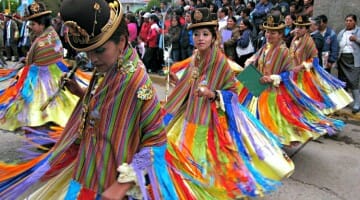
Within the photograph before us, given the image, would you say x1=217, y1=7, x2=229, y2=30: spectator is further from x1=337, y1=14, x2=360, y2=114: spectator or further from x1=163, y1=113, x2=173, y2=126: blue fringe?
x1=163, y1=113, x2=173, y2=126: blue fringe

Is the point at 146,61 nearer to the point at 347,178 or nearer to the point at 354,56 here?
the point at 354,56

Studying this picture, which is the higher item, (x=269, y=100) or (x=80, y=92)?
(x=80, y=92)

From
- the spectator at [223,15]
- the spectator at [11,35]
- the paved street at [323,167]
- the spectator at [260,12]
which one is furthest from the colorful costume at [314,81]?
the spectator at [11,35]

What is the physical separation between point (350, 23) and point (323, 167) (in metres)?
3.22

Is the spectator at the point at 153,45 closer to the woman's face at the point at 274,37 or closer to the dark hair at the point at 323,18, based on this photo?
the dark hair at the point at 323,18

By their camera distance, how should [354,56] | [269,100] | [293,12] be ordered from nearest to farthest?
[269,100], [354,56], [293,12]

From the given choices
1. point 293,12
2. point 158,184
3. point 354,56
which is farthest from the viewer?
point 293,12

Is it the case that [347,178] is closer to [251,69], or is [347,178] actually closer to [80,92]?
[251,69]

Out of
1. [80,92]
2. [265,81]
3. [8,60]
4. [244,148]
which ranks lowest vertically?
[8,60]

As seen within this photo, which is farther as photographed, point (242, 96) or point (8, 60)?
point (8, 60)

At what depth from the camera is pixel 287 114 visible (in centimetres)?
508

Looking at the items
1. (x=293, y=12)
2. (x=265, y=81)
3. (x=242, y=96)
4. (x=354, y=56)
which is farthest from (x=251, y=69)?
(x=293, y=12)

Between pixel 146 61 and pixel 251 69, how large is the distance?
6.81 m

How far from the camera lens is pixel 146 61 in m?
11.2
